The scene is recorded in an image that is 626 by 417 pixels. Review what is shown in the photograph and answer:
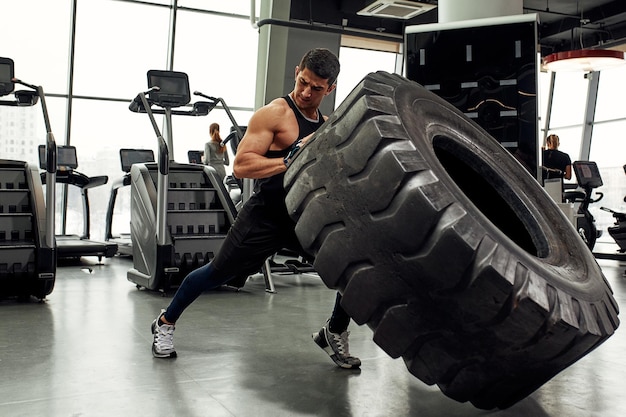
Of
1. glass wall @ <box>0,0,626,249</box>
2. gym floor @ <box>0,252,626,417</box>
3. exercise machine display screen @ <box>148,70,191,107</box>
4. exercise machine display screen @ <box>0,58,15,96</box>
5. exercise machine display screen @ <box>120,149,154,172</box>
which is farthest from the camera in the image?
glass wall @ <box>0,0,626,249</box>

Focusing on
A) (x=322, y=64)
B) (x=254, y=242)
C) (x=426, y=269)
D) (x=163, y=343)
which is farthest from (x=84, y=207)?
(x=426, y=269)

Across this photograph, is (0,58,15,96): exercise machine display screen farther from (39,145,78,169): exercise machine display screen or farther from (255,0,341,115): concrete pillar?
(255,0,341,115): concrete pillar

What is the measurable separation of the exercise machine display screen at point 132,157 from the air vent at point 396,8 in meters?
3.91

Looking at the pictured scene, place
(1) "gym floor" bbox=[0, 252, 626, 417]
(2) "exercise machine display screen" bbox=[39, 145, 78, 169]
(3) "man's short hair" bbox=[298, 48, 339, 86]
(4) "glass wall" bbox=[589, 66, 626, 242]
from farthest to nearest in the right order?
1. (4) "glass wall" bbox=[589, 66, 626, 242]
2. (2) "exercise machine display screen" bbox=[39, 145, 78, 169]
3. (3) "man's short hair" bbox=[298, 48, 339, 86]
4. (1) "gym floor" bbox=[0, 252, 626, 417]

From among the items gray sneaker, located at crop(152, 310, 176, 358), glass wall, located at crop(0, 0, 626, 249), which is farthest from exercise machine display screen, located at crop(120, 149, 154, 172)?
gray sneaker, located at crop(152, 310, 176, 358)

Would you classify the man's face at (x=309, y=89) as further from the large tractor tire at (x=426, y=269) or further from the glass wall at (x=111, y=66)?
the glass wall at (x=111, y=66)

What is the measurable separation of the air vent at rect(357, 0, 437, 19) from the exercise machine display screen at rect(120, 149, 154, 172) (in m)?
3.91

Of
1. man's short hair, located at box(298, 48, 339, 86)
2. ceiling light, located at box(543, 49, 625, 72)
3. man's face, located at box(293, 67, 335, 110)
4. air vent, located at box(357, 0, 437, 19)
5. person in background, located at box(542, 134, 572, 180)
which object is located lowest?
person in background, located at box(542, 134, 572, 180)

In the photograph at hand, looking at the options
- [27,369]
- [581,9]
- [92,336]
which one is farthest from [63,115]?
[581,9]

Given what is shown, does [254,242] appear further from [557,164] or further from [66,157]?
[557,164]

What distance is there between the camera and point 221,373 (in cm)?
258

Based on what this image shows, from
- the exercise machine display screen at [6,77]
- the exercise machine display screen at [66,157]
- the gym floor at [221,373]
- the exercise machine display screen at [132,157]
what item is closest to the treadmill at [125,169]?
the exercise machine display screen at [132,157]

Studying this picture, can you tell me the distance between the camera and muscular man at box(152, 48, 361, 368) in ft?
8.34

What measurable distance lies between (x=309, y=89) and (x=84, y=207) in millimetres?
6235
